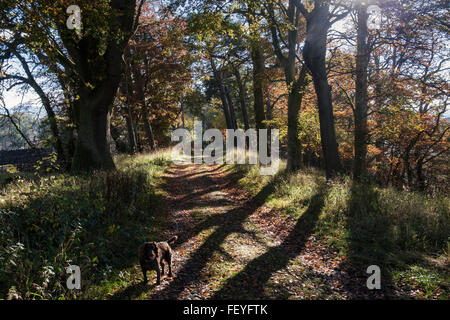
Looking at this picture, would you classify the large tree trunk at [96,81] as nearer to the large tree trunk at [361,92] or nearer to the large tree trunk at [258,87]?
the large tree trunk at [258,87]

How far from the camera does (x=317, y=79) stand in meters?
8.92

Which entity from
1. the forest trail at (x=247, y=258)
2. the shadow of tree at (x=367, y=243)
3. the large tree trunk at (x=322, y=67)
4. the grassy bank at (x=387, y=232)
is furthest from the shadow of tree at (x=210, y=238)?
the shadow of tree at (x=367, y=243)

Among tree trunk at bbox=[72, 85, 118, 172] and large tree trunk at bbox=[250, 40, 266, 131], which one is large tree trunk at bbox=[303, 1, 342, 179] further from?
tree trunk at bbox=[72, 85, 118, 172]

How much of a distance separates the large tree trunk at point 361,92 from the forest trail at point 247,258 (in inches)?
176

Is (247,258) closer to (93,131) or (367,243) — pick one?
(367,243)

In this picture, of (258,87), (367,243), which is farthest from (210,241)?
Answer: (258,87)

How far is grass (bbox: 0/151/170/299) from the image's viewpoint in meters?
3.36

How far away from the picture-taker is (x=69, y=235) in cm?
460

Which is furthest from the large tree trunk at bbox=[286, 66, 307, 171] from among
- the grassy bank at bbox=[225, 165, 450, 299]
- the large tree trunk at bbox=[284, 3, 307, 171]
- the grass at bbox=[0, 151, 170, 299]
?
the grass at bbox=[0, 151, 170, 299]

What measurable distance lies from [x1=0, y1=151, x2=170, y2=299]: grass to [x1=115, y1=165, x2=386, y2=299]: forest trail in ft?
1.99

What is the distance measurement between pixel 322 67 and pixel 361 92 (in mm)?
2914

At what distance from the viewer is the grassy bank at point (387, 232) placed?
3.96 m
